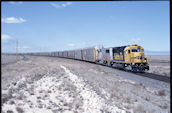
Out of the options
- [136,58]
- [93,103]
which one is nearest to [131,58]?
[136,58]

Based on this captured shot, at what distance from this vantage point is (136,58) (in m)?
21.9

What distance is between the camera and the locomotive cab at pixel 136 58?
71.3 ft

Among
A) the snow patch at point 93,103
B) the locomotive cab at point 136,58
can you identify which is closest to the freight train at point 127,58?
the locomotive cab at point 136,58

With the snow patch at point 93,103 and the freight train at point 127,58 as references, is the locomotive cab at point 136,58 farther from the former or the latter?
the snow patch at point 93,103

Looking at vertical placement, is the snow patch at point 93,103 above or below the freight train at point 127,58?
below

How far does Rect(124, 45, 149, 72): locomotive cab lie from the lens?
21734 millimetres

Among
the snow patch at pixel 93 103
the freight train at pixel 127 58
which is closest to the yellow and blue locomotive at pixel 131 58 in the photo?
the freight train at pixel 127 58

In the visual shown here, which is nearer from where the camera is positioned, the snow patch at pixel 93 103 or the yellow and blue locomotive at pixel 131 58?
the snow patch at pixel 93 103

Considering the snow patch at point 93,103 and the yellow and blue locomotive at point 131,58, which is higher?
the yellow and blue locomotive at point 131,58

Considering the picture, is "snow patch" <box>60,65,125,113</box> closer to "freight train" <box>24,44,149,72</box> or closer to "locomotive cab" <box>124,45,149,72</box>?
"locomotive cab" <box>124,45,149,72</box>

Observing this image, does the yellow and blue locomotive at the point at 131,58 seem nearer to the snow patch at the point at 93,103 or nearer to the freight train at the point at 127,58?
the freight train at the point at 127,58

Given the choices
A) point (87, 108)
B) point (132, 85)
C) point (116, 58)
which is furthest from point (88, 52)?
point (87, 108)

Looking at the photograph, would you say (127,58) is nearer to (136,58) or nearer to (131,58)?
(131,58)

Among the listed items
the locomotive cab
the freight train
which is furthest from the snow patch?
the freight train
